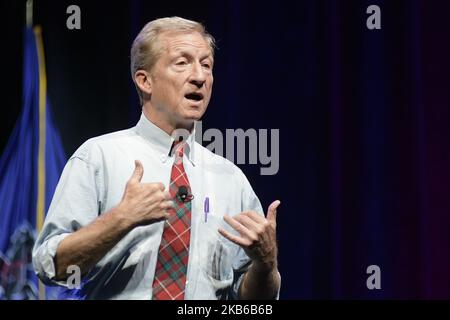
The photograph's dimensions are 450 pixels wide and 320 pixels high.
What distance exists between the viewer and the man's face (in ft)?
5.99

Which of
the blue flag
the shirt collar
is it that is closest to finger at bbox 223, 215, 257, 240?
the shirt collar

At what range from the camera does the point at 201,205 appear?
1813mm

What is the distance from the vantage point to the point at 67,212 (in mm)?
1676

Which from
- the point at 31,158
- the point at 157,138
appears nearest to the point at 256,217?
the point at 157,138

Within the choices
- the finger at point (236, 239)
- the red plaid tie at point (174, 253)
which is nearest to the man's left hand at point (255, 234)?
the finger at point (236, 239)

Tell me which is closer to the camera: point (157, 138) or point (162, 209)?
point (162, 209)

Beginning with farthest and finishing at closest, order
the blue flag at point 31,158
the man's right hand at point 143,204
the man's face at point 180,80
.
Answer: the blue flag at point 31,158 < the man's face at point 180,80 < the man's right hand at point 143,204

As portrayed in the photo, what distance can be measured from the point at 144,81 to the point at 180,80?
0.38 feet

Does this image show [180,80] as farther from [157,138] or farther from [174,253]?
[174,253]

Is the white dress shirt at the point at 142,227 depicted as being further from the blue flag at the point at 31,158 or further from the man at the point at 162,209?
the blue flag at the point at 31,158

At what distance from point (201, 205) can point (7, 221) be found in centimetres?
65

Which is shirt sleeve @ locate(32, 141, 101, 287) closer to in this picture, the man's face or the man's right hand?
the man's right hand

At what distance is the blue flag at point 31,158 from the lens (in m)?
2.11

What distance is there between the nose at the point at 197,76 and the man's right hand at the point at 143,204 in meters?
0.35
